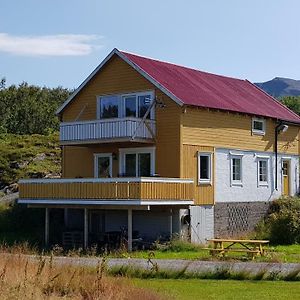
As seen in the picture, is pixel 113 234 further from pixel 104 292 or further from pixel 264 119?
pixel 104 292

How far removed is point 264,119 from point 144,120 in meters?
8.80

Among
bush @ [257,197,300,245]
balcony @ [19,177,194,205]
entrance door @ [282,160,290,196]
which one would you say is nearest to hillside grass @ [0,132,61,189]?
balcony @ [19,177,194,205]

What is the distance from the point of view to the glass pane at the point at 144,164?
3528cm

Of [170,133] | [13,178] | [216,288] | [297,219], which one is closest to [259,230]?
[297,219]

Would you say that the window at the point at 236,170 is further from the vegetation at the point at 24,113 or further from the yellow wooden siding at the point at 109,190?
the vegetation at the point at 24,113

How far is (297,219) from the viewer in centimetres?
3356

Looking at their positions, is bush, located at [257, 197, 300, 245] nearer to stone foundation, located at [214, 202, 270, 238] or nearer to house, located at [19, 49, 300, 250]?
stone foundation, located at [214, 202, 270, 238]

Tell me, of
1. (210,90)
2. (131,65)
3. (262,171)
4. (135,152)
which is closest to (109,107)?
(131,65)

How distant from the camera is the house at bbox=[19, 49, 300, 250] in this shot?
1288 inches

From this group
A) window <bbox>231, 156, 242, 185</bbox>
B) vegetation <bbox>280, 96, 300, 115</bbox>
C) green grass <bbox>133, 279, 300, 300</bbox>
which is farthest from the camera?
vegetation <bbox>280, 96, 300, 115</bbox>

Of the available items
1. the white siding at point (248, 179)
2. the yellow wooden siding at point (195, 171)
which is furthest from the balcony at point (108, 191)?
the white siding at point (248, 179)

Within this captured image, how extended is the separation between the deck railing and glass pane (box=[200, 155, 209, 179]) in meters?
2.43

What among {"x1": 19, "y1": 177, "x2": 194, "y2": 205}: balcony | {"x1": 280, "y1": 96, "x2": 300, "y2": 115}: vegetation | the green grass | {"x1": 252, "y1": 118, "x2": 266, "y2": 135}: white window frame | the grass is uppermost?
{"x1": 280, "y1": 96, "x2": 300, "y2": 115}: vegetation

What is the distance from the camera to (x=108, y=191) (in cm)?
3153
